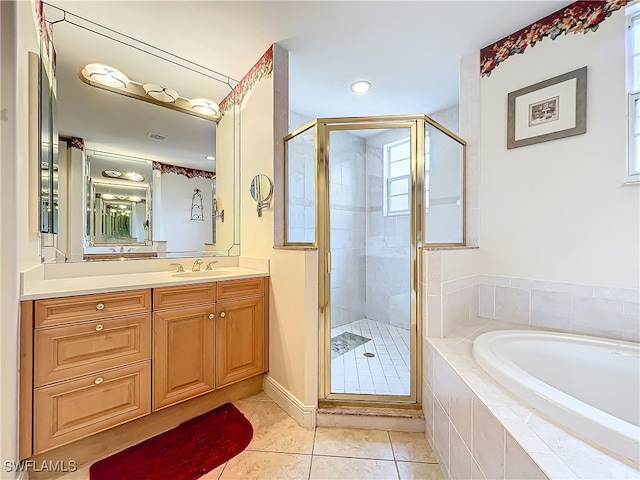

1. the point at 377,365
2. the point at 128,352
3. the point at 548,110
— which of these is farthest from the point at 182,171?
the point at 548,110

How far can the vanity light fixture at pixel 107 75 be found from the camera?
1.76 m

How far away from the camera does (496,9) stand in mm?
1574

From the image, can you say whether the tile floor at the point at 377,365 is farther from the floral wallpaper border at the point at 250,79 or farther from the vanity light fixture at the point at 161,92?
the vanity light fixture at the point at 161,92

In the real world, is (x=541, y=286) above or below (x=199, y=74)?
below

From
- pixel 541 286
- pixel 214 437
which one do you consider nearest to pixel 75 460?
pixel 214 437

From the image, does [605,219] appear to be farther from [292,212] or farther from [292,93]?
[292,93]

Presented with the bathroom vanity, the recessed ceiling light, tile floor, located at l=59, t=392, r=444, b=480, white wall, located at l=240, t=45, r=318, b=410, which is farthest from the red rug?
the recessed ceiling light

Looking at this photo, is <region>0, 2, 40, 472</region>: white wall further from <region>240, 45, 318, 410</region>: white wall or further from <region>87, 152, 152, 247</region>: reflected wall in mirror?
<region>240, 45, 318, 410</region>: white wall

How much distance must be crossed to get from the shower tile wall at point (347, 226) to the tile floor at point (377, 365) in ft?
0.65

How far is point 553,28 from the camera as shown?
162 cm

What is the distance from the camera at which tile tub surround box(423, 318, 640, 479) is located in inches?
26.7

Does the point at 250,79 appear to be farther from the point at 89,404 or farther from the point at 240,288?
the point at 89,404

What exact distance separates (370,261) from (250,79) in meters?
1.90

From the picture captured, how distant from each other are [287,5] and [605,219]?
85.9 inches
